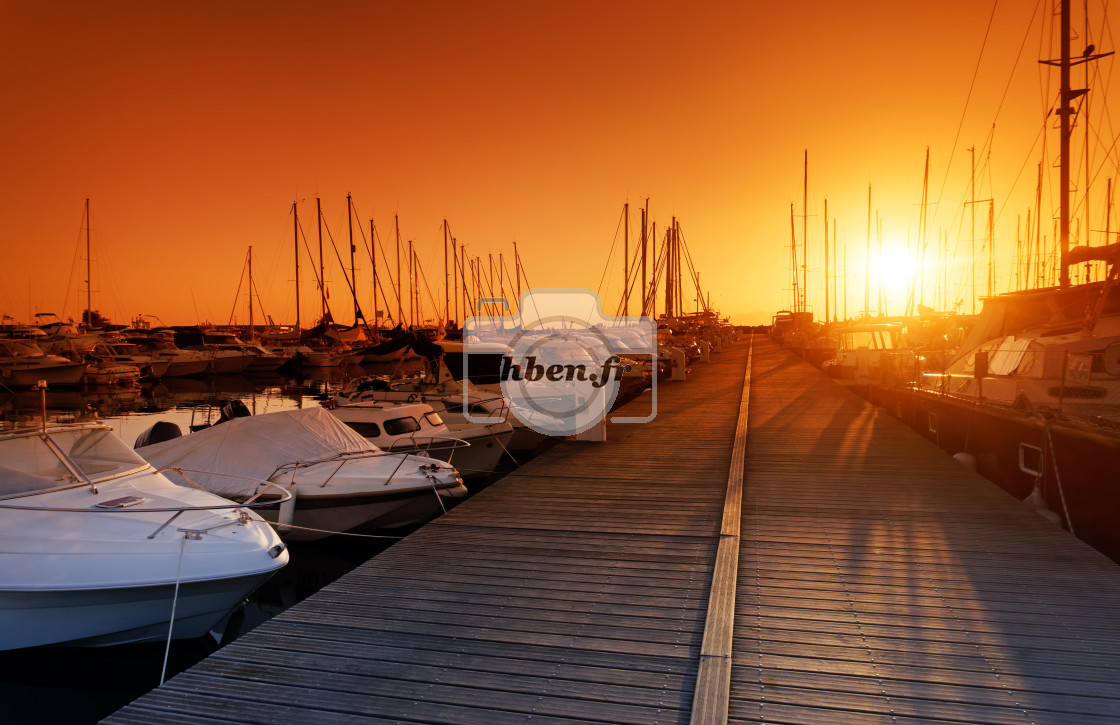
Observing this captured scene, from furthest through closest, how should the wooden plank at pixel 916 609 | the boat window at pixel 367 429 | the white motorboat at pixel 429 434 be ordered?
the boat window at pixel 367 429 → the white motorboat at pixel 429 434 → the wooden plank at pixel 916 609

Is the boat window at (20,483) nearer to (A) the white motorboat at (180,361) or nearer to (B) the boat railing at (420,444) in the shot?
(B) the boat railing at (420,444)

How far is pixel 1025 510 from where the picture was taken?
769 cm

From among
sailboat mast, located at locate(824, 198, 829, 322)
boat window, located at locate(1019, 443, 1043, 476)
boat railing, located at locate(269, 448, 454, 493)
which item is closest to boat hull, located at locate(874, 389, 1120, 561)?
boat window, located at locate(1019, 443, 1043, 476)

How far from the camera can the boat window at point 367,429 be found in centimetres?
1241

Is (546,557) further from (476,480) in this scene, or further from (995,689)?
(476,480)

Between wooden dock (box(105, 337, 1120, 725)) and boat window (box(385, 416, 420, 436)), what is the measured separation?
4.22 m

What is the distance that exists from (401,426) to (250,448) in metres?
3.27

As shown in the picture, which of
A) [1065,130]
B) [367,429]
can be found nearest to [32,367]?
[367,429]

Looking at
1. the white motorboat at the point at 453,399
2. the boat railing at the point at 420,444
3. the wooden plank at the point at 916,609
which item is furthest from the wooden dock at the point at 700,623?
the white motorboat at the point at 453,399

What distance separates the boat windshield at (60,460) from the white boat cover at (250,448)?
1.64 meters

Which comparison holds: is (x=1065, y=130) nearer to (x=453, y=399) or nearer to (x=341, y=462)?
(x=453, y=399)

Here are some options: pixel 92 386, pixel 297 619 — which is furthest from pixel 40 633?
pixel 92 386

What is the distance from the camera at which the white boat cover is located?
9.44 m

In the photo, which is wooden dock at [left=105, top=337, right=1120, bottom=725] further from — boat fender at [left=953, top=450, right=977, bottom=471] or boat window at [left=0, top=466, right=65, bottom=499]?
boat window at [left=0, top=466, right=65, bottom=499]
